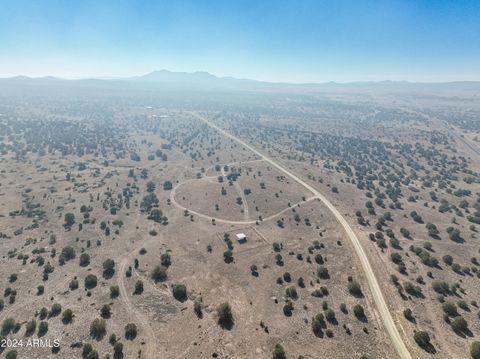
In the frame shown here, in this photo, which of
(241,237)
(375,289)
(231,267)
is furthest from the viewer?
(241,237)

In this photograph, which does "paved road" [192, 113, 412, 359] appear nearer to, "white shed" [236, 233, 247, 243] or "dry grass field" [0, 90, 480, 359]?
"dry grass field" [0, 90, 480, 359]

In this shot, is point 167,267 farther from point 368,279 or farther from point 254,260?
point 368,279

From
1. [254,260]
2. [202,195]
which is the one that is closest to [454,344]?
[254,260]

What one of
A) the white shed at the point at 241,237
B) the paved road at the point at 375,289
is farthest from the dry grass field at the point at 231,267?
the paved road at the point at 375,289

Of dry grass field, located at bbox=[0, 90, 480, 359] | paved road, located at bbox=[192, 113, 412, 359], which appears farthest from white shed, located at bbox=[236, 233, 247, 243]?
paved road, located at bbox=[192, 113, 412, 359]

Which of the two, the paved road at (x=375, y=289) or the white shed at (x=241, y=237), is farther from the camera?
the white shed at (x=241, y=237)

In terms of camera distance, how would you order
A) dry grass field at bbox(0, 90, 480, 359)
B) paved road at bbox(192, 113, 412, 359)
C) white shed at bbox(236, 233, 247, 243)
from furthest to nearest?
white shed at bbox(236, 233, 247, 243) → dry grass field at bbox(0, 90, 480, 359) → paved road at bbox(192, 113, 412, 359)

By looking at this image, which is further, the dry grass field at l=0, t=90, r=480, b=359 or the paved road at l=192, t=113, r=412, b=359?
the dry grass field at l=0, t=90, r=480, b=359

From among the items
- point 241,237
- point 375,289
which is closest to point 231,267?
point 241,237

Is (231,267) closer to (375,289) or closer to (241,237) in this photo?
(241,237)

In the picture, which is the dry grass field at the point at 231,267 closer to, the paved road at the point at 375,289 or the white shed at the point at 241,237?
the white shed at the point at 241,237

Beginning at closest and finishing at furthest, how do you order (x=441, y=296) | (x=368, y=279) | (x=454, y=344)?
(x=454, y=344), (x=441, y=296), (x=368, y=279)
